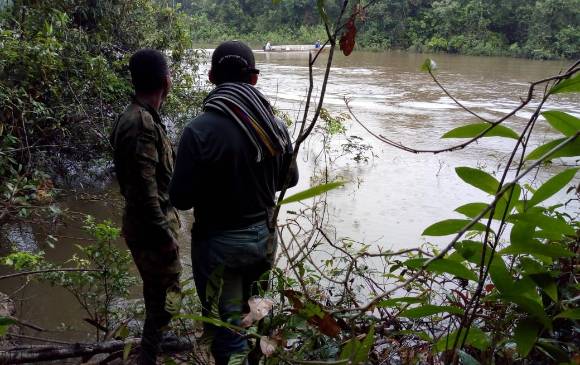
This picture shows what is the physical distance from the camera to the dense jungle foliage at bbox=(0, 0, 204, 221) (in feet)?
12.9

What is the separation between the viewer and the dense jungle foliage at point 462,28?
81.0 ft

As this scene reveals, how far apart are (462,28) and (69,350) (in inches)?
1210

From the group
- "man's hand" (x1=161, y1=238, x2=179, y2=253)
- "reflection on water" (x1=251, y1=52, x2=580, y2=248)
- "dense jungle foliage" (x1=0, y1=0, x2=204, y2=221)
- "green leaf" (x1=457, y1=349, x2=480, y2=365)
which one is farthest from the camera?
"reflection on water" (x1=251, y1=52, x2=580, y2=248)

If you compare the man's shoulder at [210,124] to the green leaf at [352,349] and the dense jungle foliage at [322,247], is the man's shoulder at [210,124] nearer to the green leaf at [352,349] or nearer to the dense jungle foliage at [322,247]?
the dense jungle foliage at [322,247]

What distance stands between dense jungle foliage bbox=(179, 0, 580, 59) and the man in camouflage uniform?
21.8 meters

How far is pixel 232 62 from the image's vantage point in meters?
1.83

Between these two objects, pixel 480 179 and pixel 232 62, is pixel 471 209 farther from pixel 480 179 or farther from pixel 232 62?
pixel 232 62

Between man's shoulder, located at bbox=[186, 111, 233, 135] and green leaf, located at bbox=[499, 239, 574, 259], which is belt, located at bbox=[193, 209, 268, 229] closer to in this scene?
man's shoulder, located at bbox=[186, 111, 233, 135]

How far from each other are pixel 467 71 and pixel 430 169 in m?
12.6

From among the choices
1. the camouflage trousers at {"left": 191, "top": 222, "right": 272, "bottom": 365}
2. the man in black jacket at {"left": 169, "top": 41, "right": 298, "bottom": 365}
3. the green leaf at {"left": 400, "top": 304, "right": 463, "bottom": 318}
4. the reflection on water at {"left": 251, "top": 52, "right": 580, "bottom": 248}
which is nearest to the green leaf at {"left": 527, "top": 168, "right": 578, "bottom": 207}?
the green leaf at {"left": 400, "top": 304, "right": 463, "bottom": 318}

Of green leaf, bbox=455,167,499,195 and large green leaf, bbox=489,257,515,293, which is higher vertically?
green leaf, bbox=455,167,499,195

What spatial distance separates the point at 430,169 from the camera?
25.3 ft

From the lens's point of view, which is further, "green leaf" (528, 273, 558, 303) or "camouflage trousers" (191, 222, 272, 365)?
"camouflage trousers" (191, 222, 272, 365)

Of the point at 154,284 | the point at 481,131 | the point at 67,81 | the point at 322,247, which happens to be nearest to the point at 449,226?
the point at 481,131
